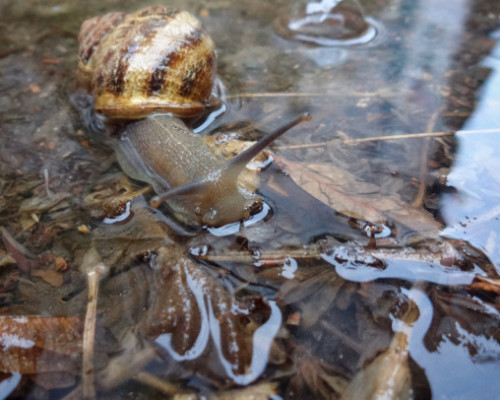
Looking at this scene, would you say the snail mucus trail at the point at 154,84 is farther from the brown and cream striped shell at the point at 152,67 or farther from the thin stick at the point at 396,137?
the thin stick at the point at 396,137

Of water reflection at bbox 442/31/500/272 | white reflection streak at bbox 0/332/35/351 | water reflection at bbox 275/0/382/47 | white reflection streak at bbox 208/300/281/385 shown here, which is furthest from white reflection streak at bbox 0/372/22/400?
water reflection at bbox 275/0/382/47

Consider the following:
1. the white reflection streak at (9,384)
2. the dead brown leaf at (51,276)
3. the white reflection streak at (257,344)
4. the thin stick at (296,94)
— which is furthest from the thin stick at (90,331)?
the thin stick at (296,94)

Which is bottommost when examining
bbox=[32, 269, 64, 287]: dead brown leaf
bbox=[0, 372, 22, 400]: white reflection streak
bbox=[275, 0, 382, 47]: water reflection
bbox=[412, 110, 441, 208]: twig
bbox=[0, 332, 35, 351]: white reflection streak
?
bbox=[32, 269, 64, 287]: dead brown leaf

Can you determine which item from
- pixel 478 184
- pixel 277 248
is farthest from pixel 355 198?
pixel 478 184

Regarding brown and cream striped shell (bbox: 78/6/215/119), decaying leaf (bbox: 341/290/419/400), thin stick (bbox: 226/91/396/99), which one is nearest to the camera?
decaying leaf (bbox: 341/290/419/400)

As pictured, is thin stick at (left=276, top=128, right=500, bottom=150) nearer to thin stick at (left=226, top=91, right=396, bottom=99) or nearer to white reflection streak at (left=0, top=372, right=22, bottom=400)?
thin stick at (left=226, top=91, right=396, bottom=99)

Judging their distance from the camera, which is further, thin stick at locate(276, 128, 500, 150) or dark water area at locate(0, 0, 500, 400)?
thin stick at locate(276, 128, 500, 150)
